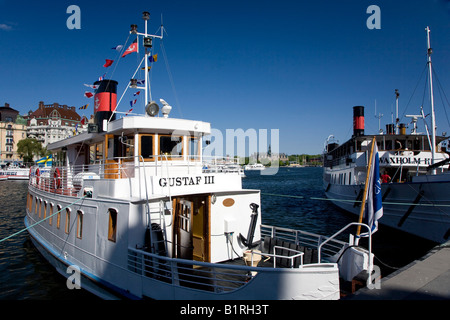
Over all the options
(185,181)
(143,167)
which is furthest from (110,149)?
(185,181)

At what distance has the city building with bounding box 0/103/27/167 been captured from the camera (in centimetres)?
11788

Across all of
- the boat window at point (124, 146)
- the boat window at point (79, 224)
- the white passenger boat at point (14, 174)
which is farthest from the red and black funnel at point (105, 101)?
the white passenger boat at point (14, 174)

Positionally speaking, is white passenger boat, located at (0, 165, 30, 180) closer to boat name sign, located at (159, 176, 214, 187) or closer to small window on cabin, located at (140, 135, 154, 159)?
small window on cabin, located at (140, 135, 154, 159)

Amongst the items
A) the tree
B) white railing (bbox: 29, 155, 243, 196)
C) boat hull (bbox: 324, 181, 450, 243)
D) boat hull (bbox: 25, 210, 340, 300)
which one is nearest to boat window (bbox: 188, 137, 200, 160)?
white railing (bbox: 29, 155, 243, 196)

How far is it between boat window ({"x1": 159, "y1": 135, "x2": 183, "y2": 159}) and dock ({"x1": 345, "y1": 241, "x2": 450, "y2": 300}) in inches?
292

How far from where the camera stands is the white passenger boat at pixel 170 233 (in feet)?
21.9

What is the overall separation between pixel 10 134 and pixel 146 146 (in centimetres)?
13904

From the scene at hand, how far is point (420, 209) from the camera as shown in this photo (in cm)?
1803

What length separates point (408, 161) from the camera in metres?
23.9

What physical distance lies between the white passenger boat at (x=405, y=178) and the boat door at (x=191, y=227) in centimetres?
666

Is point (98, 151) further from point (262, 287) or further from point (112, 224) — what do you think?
point (262, 287)
